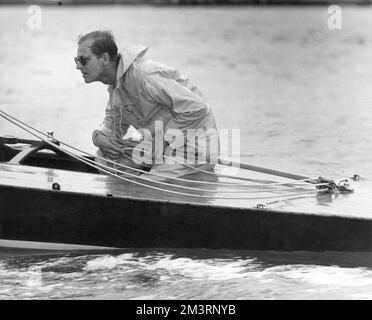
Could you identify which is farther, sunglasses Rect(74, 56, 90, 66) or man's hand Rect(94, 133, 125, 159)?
man's hand Rect(94, 133, 125, 159)

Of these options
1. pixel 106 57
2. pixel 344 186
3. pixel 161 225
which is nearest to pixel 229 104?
pixel 344 186

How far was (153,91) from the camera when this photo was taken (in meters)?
Result: 7.09

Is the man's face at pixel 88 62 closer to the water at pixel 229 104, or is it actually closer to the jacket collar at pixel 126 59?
the jacket collar at pixel 126 59

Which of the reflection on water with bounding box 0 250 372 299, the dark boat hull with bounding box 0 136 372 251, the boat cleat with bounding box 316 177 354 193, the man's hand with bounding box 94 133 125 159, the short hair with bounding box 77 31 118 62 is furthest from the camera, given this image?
the man's hand with bounding box 94 133 125 159

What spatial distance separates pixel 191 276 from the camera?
6.90 meters

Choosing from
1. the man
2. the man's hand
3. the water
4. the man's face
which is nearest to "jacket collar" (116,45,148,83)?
the man

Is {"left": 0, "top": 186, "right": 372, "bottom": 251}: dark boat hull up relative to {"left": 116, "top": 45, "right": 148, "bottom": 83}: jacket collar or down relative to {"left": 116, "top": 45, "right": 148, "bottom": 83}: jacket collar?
down

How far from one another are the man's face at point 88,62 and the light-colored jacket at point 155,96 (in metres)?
0.13

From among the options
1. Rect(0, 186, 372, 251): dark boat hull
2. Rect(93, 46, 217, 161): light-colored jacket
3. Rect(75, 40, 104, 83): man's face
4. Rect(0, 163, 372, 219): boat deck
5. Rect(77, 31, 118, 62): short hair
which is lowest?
Rect(0, 186, 372, 251): dark boat hull

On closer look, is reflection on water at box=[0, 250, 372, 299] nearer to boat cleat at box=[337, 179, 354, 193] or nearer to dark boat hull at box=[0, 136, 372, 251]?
dark boat hull at box=[0, 136, 372, 251]

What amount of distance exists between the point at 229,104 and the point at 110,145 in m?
6.82

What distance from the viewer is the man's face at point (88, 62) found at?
707cm

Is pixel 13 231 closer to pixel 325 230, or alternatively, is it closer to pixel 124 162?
pixel 124 162

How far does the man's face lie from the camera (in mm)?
7070
